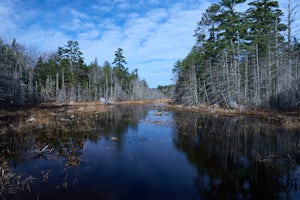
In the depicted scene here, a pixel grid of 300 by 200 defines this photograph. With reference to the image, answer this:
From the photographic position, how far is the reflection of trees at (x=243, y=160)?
506cm

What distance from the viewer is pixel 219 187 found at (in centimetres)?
519

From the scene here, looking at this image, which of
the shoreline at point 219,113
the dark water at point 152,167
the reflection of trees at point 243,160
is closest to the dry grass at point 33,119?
the shoreline at point 219,113

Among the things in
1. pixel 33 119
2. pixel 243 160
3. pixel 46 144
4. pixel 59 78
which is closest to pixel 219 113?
pixel 243 160

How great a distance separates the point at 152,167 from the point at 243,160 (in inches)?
149

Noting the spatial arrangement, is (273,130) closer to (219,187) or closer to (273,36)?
(219,187)

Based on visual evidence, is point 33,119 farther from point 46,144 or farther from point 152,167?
point 152,167

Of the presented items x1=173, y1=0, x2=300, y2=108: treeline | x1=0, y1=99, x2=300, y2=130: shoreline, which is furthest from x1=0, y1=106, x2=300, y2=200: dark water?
x1=173, y1=0, x2=300, y2=108: treeline

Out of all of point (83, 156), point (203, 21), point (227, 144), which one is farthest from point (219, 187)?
point (203, 21)

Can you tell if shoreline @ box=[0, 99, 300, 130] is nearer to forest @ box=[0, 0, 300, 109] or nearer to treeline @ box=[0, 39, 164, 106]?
forest @ box=[0, 0, 300, 109]

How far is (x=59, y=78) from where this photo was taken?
1829 inches

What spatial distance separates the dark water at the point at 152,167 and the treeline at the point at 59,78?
88.2ft

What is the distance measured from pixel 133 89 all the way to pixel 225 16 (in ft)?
133

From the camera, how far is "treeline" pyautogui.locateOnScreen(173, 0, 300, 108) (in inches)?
826

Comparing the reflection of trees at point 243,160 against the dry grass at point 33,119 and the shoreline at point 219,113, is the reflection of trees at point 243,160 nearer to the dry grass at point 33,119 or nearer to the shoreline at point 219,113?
the shoreline at point 219,113
